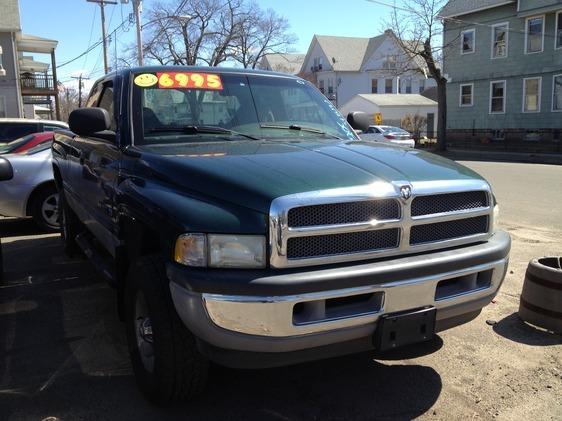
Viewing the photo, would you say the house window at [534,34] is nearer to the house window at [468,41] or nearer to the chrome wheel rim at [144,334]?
the house window at [468,41]

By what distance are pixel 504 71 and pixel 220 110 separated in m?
→ 29.5

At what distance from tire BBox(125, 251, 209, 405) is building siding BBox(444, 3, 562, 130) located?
28.3 m

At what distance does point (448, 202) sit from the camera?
3.01m

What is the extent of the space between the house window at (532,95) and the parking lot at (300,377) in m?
26.3

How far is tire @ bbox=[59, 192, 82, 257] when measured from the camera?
245 inches

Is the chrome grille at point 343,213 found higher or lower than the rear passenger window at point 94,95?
lower

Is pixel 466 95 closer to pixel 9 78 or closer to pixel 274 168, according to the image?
pixel 9 78

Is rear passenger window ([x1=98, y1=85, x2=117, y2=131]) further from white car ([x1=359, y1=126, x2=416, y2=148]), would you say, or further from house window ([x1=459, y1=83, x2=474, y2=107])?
house window ([x1=459, y1=83, x2=474, y2=107])

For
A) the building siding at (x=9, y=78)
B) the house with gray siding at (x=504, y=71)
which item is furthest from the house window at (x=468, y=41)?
the building siding at (x=9, y=78)

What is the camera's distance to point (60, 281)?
5609 millimetres

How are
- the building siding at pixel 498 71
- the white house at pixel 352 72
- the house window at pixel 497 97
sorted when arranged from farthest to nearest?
the white house at pixel 352 72 → the house window at pixel 497 97 → the building siding at pixel 498 71

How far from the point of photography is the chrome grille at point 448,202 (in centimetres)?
288

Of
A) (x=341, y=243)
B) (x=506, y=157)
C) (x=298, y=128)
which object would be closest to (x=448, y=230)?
(x=341, y=243)

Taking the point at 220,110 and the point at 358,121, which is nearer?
the point at 220,110
